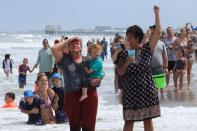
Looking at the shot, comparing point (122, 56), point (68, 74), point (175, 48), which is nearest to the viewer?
point (122, 56)

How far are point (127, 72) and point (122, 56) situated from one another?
7.7 inches

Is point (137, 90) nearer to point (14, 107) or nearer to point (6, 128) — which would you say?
point (6, 128)

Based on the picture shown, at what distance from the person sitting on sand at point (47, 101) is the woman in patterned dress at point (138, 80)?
112 inches

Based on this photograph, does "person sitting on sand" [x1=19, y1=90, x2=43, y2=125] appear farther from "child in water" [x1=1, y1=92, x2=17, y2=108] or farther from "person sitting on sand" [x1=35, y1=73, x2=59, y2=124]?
"child in water" [x1=1, y1=92, x2=17, y2=108]

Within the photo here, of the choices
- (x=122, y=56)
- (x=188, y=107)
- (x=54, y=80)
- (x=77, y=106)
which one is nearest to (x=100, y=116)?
(x=54, y=80)

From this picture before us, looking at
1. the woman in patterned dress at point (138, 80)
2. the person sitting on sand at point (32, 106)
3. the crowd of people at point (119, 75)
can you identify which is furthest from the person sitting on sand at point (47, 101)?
the woman in patterned dress at point (138, 80)

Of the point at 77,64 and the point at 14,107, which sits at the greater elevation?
the point at 77,64

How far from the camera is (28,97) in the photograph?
8.35 m

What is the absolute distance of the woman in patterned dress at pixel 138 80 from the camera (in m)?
5.59

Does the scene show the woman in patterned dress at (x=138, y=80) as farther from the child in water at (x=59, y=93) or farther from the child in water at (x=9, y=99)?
the child in water at (x=9, y=99)

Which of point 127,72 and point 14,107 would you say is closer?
point 127,72

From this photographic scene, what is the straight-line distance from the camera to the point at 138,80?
18.4ft

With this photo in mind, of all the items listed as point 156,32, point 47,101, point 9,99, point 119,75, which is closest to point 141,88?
point 119,75

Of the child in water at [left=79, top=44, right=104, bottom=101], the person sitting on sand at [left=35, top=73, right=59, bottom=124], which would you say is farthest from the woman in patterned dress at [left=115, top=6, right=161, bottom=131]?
the person sitting on sand at [left=35, top=73, right=59, bottom=124]
